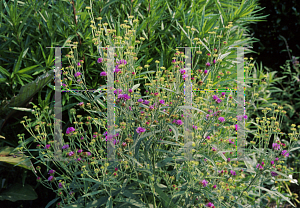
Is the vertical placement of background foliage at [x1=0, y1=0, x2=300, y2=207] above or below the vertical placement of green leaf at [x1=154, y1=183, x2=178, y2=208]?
above

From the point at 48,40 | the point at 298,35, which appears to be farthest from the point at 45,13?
the point at 298,35

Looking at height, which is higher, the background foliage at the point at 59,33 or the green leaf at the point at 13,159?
the background foliage at the point at 59,33

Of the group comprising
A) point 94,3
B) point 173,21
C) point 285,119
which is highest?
point 94,3

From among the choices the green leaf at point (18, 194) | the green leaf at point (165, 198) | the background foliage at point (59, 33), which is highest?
the background foliage at point (59, 33)

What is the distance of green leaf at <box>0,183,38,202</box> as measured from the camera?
2243 millimetres

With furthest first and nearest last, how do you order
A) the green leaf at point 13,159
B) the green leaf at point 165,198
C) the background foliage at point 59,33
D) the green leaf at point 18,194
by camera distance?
the background foliage at point 59,33, the green leaf at point 18,194, the green leaf at point 13,159, the green leaf at point 165,198

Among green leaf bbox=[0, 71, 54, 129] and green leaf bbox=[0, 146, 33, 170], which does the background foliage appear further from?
green leaf bbox=[0, 146, 33, 170]

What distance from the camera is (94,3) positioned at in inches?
104

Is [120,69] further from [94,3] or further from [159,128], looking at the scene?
[94,3]

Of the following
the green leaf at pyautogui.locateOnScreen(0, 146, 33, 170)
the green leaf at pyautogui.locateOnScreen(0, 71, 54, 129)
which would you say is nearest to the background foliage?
the green leaf at pyautogui.locateOnScreen(0, 71, 54, 129)

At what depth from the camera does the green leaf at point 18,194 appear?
2.24 m

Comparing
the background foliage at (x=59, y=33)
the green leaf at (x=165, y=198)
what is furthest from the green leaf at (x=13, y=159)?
the green leaf at (x=165, y=198)

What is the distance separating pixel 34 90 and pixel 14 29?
0.61 m

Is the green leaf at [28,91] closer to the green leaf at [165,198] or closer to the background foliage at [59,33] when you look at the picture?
the background foliage at [59,33]
